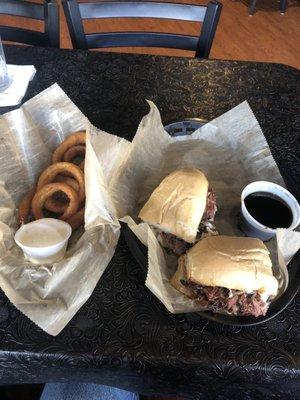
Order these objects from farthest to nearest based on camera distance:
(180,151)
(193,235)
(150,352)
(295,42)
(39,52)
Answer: (295,42)
(39,52)
(180,151)
(193,235)
(150,352)

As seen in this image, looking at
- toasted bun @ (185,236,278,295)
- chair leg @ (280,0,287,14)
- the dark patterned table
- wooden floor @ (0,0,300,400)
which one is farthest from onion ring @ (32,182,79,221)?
chair leg @ (280,0,287,14)

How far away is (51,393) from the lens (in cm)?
80

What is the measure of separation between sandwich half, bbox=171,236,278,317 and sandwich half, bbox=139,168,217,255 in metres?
0.07

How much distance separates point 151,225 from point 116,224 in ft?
0.20

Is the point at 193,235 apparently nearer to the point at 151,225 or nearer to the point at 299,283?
the point at 151,225

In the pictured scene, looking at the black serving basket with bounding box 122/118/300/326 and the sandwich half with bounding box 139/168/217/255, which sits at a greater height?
the sandwich half with bounding box 139/168/217/255

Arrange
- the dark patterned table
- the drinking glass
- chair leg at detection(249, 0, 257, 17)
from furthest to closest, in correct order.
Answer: chair leg at detection(249, 0, 257, 17)
the drinking glass
the dark patterned table

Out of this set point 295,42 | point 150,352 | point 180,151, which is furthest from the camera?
point 295,42

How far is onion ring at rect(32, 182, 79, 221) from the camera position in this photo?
744mm

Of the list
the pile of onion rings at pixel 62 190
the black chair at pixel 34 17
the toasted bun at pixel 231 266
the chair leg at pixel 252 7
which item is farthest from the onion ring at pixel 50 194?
the chair leg at pixel 252 7

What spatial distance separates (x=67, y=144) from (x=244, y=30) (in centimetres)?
230

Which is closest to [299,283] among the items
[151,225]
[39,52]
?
[151,225]

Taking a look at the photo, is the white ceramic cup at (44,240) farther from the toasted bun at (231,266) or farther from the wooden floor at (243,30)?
the wooden floor at (243,30)

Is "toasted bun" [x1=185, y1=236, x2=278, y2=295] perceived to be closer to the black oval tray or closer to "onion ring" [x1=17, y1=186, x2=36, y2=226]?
the black oval tray
